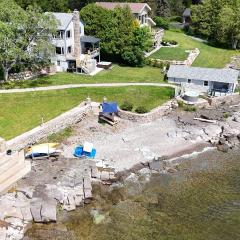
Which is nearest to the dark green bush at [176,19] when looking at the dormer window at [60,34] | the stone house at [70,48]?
the stone house at [70,48]

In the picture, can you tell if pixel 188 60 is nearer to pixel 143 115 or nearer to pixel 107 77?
pixel 107 77

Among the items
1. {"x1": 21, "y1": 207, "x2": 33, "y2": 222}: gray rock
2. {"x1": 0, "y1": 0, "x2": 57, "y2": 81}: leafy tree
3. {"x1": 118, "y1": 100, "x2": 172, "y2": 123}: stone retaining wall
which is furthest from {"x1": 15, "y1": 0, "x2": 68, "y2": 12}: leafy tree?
{"x1": 21, "y1": 207, "x2": 33, "y2": 222}: gray rock

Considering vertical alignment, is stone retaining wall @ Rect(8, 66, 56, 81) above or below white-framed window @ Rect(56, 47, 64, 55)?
below

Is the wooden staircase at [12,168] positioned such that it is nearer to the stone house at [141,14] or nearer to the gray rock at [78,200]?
the gray rock at [78,200]

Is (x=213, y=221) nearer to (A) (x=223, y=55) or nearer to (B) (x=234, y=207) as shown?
(B) (x=234, y=207)

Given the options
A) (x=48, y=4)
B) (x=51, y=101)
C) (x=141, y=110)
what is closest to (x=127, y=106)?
(x=141, y=110)

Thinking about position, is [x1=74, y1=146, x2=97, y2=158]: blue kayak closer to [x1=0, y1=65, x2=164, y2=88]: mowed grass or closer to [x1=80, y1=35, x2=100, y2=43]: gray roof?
[x1=0, y1=65, x2=164, y2=88]: mowed grass
